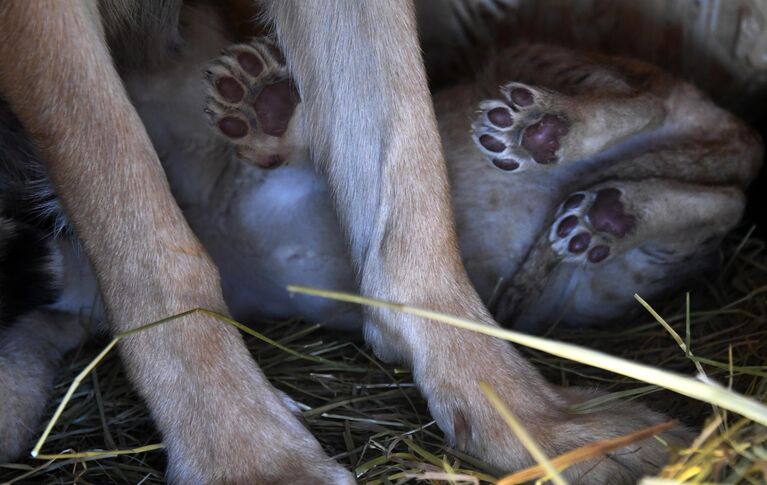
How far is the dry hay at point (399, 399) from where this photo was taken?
1.85 meters

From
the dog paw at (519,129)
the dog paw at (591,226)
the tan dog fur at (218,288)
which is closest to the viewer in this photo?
the tan dog fur at (218,288)

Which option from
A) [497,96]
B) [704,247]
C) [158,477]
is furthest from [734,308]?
[158,477]

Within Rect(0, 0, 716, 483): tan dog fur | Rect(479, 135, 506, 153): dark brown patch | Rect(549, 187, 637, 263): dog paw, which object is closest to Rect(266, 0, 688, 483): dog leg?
Rect(0, 0, 716, 483): tan dog fur

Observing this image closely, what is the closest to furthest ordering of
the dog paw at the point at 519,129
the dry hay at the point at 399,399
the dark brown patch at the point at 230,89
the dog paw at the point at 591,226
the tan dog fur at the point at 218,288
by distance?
the dry hay at the point at 399,399, the tan dog fur at the point at 218,288, the dark brown patch at the point at 230,89, the dog paw at the point at 519,129, the dog paw at the point at 591,226

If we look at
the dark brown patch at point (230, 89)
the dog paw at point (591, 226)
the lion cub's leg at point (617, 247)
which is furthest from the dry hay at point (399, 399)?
the dark brown patch at point (230, 89)

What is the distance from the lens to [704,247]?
3.01 metres

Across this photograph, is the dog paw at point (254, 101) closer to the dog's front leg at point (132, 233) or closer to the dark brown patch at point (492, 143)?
the dog's front leg at point (132, 233)

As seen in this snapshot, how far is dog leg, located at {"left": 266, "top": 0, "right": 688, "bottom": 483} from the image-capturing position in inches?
80.1

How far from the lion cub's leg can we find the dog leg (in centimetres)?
57

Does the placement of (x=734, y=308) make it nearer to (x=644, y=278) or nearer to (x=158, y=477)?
(x=644, y=278)

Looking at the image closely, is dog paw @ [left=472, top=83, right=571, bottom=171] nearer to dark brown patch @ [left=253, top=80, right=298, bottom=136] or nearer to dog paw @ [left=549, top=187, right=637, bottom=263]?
dog paw @ [left=549, top=187, right=637, bottom=263]

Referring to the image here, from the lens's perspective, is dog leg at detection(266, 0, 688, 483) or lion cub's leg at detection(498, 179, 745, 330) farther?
lion cub's leg at detection(498, 179, 745, 330)

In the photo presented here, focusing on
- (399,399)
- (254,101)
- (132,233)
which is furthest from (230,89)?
(399,399)

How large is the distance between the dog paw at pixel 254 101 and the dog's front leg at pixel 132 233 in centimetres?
37
